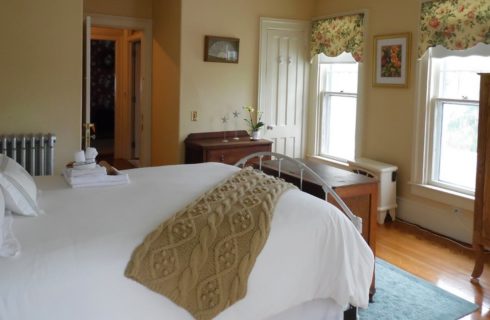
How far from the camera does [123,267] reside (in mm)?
1905

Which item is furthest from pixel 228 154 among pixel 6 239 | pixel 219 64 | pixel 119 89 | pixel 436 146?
pixel 6 239

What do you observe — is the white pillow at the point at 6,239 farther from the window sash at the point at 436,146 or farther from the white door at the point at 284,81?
the white door at the point at 284,81

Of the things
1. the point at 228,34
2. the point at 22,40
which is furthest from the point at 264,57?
the point at 22,40

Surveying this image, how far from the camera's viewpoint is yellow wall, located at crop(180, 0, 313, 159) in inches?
218

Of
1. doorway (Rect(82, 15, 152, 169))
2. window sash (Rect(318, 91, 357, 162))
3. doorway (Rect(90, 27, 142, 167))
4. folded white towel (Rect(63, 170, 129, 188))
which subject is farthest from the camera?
doorway (Rect(90, 27, 142, 167))

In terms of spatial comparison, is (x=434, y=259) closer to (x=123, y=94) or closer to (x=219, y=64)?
(x=219, y=64)

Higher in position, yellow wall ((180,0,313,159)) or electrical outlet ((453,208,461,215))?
yellow wall ((180,0,313,159))

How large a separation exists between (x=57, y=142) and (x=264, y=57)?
2.70 meters

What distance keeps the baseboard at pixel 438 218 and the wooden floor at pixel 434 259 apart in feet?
0.31

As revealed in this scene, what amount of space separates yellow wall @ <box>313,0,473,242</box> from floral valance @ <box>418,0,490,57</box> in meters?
0.19

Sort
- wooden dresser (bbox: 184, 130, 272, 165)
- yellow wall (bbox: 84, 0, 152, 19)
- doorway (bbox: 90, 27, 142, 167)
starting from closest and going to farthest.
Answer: wooden dresser (bbox: 184, 130, 272, 165) < yellow wall (bbox: 84, 0, 152, 19) < doorway (bbox: 90, 27, 142, 167)

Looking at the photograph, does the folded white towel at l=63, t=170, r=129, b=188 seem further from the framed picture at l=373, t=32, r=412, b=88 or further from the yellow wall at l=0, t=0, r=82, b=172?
the framed picture at l=373, t=32, r=412, b=88

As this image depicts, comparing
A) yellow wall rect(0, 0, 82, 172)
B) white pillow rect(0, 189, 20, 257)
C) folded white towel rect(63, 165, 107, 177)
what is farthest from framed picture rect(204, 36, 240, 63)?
white pillow rect(0, 189, 20, 257)

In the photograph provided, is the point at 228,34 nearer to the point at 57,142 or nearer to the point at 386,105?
the point at 386,105
